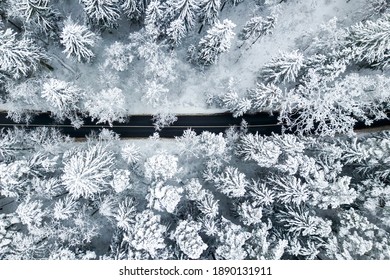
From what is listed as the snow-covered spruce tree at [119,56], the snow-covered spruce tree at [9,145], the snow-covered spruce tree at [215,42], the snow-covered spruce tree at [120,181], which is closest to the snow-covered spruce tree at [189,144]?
the snow-covered spruce tree at [120,181]

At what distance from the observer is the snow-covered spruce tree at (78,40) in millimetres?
37375

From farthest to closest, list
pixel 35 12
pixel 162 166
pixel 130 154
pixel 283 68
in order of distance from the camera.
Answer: pixel 283 68 → pixel 130 154 → pixel 35 12 → pixel 162 166

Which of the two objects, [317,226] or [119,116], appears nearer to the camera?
[317,226]

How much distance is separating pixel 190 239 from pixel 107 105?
1775 centimetres

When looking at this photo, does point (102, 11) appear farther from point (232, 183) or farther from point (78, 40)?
point (232, 183)

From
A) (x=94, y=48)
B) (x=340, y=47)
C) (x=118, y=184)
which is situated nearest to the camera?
(x=118, y=184)

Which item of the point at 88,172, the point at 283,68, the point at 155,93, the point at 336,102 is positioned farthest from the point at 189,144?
the point at 336,102

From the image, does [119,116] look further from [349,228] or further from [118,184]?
[349,228]

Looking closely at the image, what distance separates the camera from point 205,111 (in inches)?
1822

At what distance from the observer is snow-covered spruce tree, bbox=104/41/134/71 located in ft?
137

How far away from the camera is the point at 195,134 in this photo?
44156 millimetres

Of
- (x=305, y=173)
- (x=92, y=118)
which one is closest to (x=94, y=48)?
(x=92, y=118)

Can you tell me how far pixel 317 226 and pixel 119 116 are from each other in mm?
26232

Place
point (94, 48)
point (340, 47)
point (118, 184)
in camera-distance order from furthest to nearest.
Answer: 1. point (94, 48)
2. point (340, 47)
3. point (118, 184)
